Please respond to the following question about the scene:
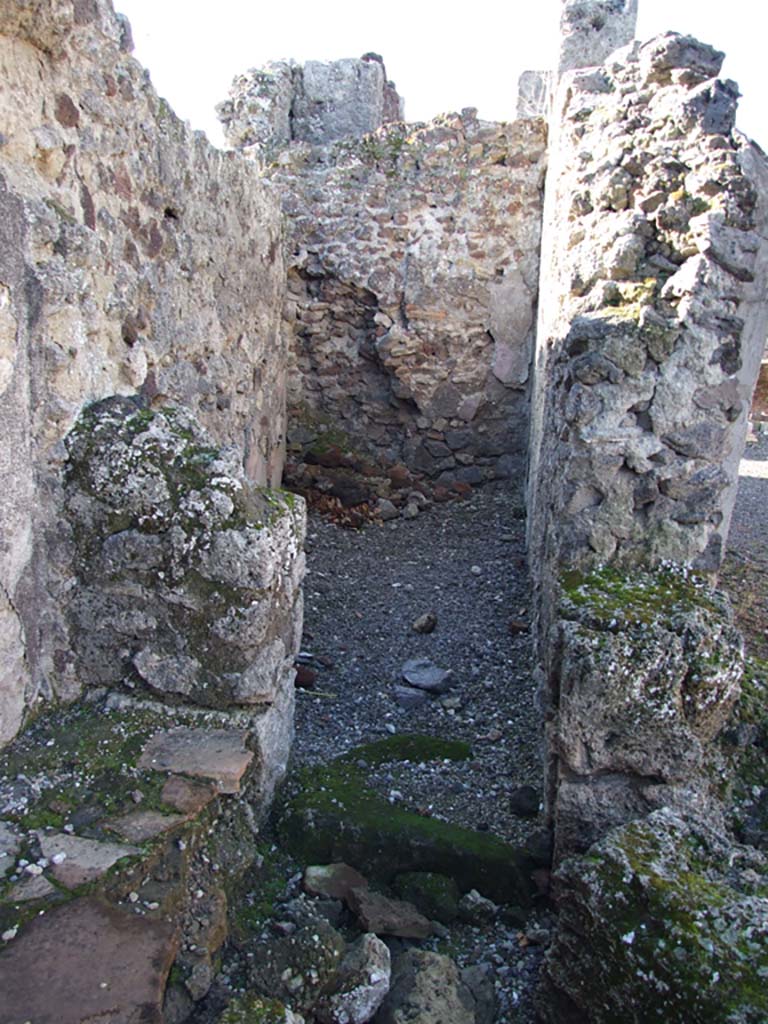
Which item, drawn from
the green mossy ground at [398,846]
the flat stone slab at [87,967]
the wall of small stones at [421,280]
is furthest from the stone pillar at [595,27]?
the flat stone slab at [87,967]

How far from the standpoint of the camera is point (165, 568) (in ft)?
7.88

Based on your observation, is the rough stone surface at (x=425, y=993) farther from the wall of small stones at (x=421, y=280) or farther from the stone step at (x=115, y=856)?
the wall of small stones at (x=421, y=280)

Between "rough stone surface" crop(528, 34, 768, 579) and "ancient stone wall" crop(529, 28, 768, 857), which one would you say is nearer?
"ancient stone wall" crop(529, 28, 768, 857)

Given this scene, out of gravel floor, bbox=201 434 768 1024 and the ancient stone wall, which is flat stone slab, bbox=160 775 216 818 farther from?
the ancient stone wall

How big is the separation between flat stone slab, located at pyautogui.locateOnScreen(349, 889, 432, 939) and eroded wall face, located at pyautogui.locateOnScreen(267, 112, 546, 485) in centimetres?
416

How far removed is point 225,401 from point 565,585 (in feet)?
7.26

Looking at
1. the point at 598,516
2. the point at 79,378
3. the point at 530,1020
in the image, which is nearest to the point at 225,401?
the point at 79,378

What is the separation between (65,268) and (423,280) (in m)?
3.96

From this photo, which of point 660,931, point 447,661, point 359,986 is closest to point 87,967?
point 359,986

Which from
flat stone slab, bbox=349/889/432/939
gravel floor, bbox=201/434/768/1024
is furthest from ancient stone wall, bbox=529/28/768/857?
flat stone slab, bbox=349/889/432/939

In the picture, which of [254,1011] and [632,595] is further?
[632,595]

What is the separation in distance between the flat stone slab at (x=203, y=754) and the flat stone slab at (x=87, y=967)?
1.39 ft

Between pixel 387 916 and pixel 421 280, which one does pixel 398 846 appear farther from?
pixel 421 280

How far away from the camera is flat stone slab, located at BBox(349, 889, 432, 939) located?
2.21 meters
